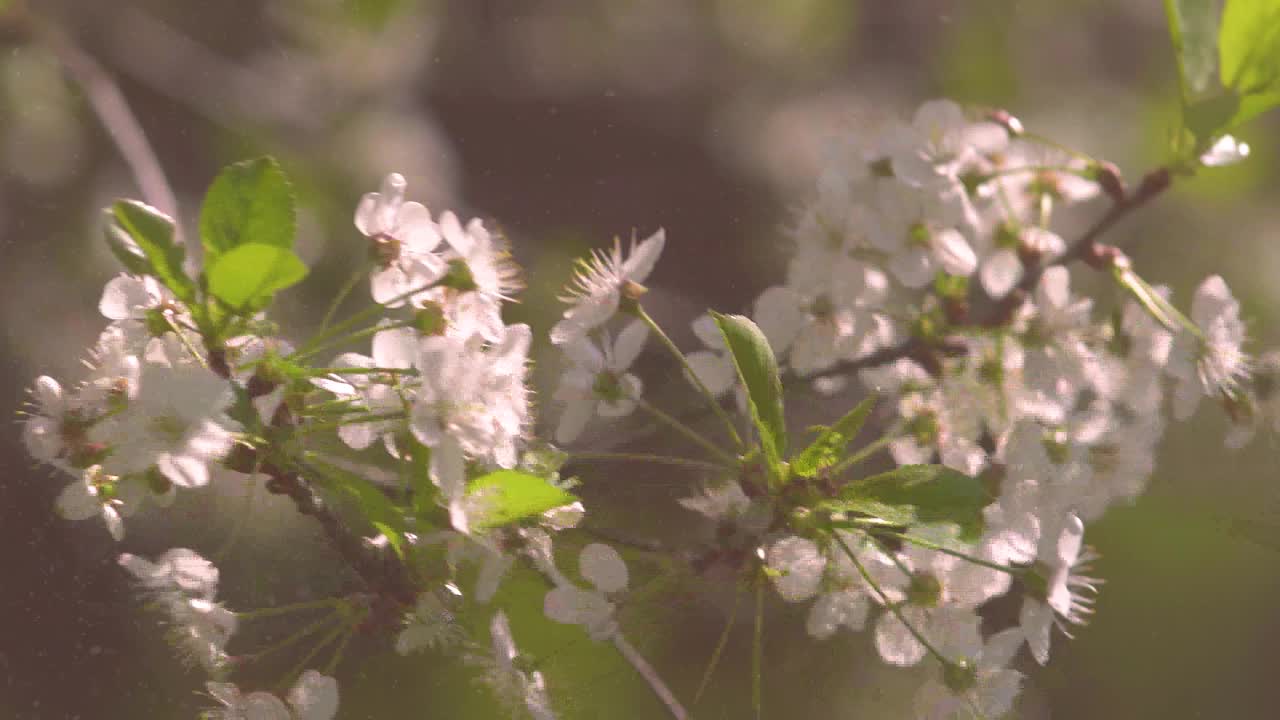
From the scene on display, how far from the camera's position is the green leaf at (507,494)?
706mm

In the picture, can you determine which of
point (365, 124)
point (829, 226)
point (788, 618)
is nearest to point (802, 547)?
point (788, 618)

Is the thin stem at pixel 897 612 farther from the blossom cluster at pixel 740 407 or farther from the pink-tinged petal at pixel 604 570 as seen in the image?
the pink-tinged petal at pixel 604 570

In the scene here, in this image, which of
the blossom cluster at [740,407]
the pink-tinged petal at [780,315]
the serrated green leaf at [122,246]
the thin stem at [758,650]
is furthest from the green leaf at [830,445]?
the serrated green leaf at [122,246]

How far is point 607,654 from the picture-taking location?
911 mm

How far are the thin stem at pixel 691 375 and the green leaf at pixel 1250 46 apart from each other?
1.71ft

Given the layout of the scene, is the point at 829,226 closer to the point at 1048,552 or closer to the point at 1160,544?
the point at 1048,552

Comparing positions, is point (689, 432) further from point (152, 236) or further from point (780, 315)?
point (152, 236)

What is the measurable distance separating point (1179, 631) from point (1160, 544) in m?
0.21

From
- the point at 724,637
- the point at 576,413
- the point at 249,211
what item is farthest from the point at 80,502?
the point at 724,637

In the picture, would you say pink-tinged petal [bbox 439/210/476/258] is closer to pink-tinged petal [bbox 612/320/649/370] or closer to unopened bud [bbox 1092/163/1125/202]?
pink-tinged petal [bbox 612/320/649/370]

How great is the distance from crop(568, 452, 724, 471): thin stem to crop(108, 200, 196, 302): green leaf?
Answer: 0.94 ft

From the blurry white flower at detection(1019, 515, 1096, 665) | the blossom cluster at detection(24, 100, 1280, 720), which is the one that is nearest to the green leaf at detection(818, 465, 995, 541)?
the blossom cluster at detection(24, 100, 1280, 720)

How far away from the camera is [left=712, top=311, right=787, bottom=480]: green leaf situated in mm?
754

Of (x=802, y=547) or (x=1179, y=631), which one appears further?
(x=1179, y=631)
